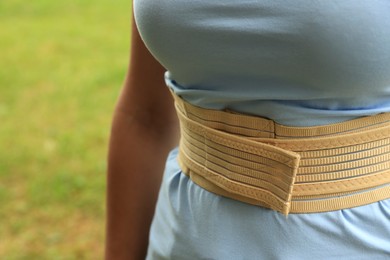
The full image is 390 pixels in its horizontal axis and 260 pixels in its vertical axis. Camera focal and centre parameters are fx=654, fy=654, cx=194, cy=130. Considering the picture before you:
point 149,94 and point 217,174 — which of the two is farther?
point 149,94

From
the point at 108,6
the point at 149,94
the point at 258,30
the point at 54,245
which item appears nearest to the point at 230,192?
the point at 258,30

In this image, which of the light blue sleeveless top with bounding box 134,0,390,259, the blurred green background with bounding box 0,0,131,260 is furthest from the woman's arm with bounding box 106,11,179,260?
the blurred green background with bounding box 0,0,131,260

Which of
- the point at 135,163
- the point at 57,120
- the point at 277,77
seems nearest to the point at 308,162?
the point at 277,77

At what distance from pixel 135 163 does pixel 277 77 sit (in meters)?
0.49

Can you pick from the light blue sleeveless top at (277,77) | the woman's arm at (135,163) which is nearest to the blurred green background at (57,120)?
the woman's arm at (135,163)

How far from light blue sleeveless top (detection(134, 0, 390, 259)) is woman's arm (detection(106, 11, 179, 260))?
0.27m

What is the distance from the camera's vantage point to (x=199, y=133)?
3.37 feet

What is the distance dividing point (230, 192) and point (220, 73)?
183 millimetres

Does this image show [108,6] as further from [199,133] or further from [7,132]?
[199,133]

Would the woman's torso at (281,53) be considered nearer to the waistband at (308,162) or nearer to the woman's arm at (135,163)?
the waistband at (308,162)

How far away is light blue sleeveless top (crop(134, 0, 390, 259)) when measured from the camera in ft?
2.76

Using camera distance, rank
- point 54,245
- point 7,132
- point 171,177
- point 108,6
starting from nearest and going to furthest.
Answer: point 171,177, point 54,245, point 7,132, point 108,6

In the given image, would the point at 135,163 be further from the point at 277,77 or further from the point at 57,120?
the point at 57,120

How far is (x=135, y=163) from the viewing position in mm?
1305
